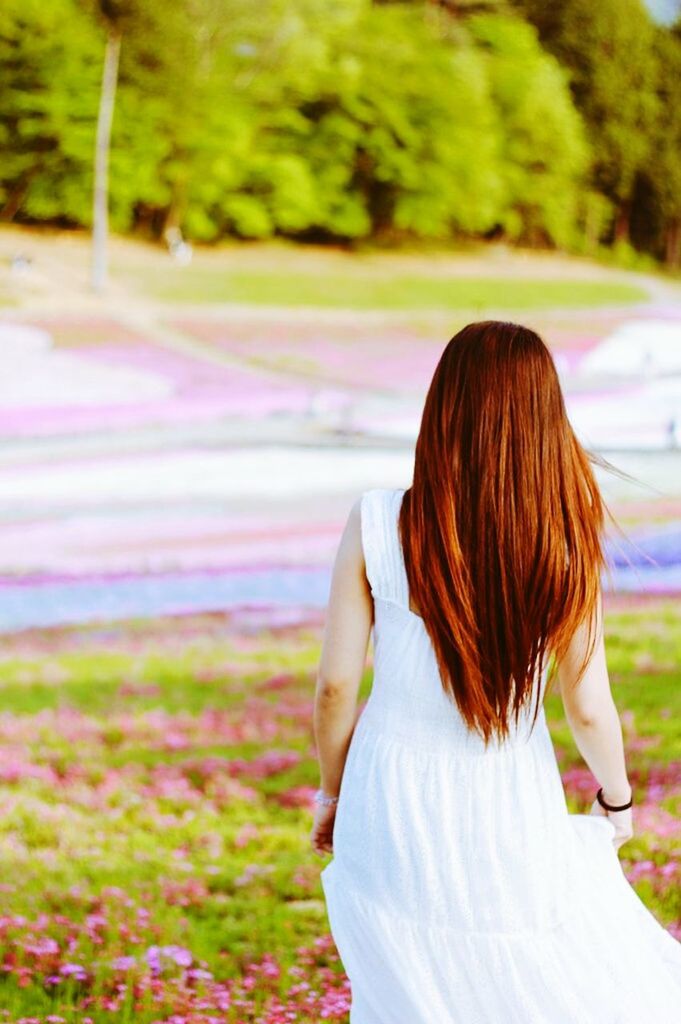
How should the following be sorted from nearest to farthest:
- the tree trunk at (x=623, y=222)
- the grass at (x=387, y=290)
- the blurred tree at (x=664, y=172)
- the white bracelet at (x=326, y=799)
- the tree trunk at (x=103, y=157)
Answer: the white bracelet at (x=326, y=799) < the tree trunk at (x=103, y=157) < the grass at (x=387, y=290) < the blurred tree at (x=664, y=172) < the tree trunk at (x=623, y=222)

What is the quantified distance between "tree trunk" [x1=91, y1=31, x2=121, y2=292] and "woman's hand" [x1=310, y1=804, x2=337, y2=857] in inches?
265

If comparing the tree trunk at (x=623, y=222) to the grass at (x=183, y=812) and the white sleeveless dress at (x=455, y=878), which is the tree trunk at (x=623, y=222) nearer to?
the grass at (x=183, y=812)

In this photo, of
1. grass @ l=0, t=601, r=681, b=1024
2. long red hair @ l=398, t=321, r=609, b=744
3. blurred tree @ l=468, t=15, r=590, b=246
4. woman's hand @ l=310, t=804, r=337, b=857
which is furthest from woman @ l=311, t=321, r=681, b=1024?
blurred tree @ l=468, t=15, r=590, b=246

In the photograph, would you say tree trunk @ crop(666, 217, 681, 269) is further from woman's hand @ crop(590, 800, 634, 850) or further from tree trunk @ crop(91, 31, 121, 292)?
woman's hand @ crop(590, 800, 634, 850)

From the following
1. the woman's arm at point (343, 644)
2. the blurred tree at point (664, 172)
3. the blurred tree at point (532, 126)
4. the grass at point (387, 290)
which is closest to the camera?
the woman's arm at point (343, 644)

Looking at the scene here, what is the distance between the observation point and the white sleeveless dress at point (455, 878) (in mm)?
1829

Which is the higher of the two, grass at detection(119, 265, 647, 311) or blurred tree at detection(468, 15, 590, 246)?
blurred tree at detection(468, 15, 590, 246)

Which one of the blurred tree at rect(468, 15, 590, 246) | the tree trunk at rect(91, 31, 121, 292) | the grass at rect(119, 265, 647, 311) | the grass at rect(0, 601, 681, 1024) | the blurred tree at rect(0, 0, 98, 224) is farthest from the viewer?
the blurred tree at rect(468, 15, 590, 246)

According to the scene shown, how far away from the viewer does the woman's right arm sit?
1.87 m

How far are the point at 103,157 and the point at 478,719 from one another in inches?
280

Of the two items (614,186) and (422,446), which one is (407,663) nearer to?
(422,446)

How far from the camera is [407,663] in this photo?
1.85 metres

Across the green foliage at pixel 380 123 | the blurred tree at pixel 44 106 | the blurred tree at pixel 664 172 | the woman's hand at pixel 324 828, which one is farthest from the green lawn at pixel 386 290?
the woman's hand at pixel 324 828

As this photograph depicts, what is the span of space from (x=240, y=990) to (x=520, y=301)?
22.1ft
